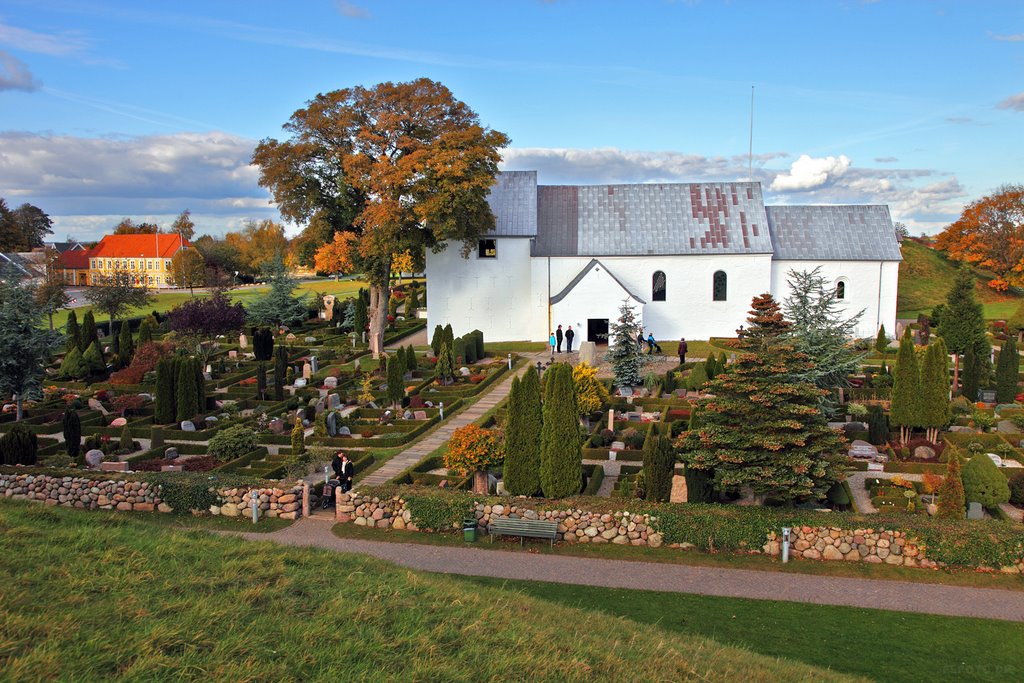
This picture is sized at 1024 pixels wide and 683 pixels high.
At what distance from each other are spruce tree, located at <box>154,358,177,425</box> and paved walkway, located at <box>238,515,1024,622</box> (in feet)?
34.7

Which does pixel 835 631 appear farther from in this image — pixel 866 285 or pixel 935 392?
pixel 866 285

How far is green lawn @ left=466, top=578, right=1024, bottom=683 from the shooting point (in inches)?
436

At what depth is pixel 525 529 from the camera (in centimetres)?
1566

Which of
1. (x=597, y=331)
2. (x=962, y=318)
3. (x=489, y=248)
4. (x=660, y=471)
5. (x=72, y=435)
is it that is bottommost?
(x=72, y=435)

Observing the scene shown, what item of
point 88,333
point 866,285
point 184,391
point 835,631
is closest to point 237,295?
point 88,333

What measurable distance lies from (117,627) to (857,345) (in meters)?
32.9

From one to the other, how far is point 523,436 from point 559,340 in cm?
2075

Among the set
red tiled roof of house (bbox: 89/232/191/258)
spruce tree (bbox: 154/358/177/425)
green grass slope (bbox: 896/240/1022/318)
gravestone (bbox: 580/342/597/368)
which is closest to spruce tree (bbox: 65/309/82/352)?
spruce tree (bbox: 154/358/177/425)

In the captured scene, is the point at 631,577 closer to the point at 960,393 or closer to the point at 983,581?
the point at 983,581

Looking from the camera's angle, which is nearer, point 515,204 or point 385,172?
point 385,172

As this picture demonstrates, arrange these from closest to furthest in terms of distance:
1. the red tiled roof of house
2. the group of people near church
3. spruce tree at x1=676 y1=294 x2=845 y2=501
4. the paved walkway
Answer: the paved walkway < spruce tree at x1=676 y1=294 x2=845 y2=501 < the group of people near church < the red tiled roof of house

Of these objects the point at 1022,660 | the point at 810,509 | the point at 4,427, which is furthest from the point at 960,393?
the point at 4,427

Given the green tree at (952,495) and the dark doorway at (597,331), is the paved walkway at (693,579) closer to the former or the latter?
the green tree at (952,495)

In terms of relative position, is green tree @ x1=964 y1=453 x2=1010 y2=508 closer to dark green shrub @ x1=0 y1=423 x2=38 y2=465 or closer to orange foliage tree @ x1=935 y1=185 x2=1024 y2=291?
dark green shrub @ x1=0 y1=423 x2=38 y2=465
